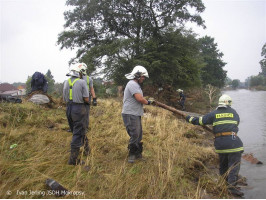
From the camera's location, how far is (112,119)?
23.1 ft

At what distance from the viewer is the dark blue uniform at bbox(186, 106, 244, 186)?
3168 mm

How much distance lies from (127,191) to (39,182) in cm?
125

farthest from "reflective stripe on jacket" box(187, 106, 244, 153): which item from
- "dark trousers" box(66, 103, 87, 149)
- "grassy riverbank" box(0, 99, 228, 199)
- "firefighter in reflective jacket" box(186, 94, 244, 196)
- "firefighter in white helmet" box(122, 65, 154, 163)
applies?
"dark trousers" box(66, 103, 87, 149)

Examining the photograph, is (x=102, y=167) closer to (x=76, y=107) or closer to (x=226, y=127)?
(x=76, y=107)

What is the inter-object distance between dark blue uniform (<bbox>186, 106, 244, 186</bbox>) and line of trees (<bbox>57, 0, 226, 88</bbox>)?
10.7 metres

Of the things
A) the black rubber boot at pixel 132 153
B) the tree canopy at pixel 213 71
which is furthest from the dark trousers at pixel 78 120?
the tree canopy at pixel 213 71

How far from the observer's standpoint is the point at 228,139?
3.21 m

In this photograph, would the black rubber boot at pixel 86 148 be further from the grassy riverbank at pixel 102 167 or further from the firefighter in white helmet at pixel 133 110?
the firefighter in white helmet at pixel 133 110

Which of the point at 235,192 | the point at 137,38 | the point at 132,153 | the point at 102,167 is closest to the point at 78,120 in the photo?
the point at 102,167

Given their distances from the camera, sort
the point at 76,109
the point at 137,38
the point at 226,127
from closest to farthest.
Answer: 1. the point at 226,127
2. the point at 76,109
3. the point at 137,38

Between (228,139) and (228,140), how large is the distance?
0.06ft

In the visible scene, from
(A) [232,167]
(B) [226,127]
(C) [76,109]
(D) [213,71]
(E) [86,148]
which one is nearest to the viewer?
(A) [232,167]

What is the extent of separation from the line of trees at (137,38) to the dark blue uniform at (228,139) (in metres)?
10.7

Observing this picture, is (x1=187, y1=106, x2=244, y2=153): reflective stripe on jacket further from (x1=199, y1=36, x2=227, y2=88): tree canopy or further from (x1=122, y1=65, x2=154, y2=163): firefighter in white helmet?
(x1=199, y1=36, x2=227, y2=88): tree canopy
